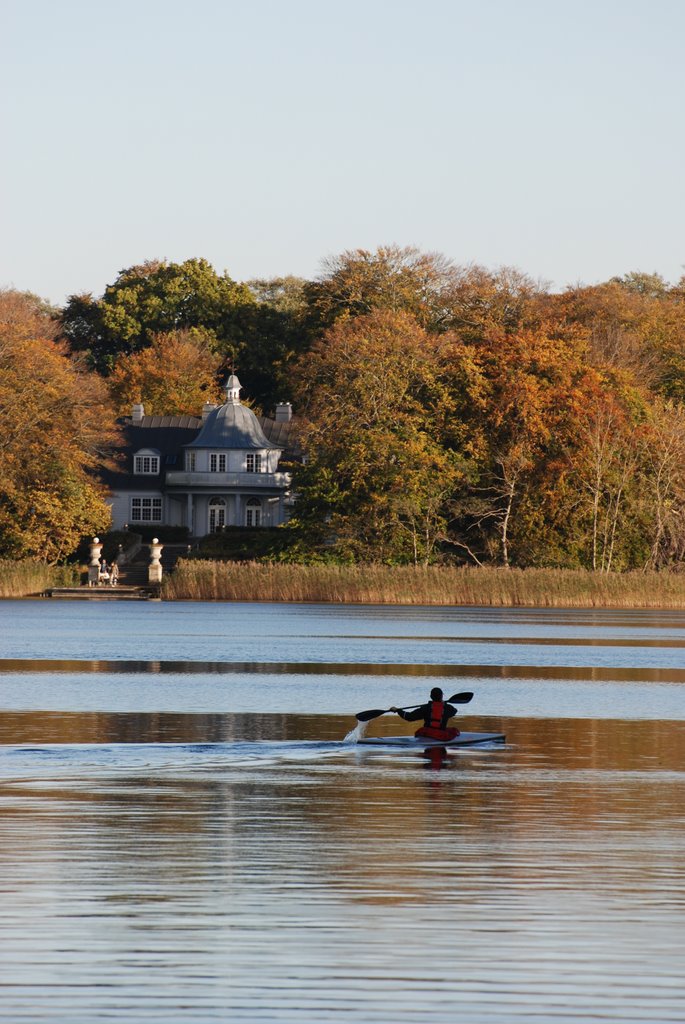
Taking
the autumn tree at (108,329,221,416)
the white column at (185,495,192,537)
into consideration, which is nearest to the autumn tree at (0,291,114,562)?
the white column at (185,495,192,537)

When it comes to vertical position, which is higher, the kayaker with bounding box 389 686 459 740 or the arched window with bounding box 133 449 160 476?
the arched window with bounding box 133 449 160 476

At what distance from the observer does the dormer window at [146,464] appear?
108 metres

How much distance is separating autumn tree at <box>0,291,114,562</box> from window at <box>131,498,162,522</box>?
21.6m

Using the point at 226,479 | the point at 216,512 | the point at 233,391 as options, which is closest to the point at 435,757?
the point at 226,479

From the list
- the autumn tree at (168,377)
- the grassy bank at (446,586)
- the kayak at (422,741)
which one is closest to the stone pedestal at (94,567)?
the grassy bank at (446,586)

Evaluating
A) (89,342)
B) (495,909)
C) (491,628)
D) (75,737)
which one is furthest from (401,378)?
(495,909)

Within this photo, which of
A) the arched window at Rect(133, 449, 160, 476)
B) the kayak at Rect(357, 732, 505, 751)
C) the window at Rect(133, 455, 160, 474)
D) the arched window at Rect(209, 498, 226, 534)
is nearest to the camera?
the kayak at Rect(357, 732, 505, 751)

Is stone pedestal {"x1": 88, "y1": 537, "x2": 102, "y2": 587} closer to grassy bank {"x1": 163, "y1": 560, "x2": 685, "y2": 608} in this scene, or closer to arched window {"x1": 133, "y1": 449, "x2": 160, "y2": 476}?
grassy bank {"x1": 163, "y1": 560, "x2": 685, "y2": 608}

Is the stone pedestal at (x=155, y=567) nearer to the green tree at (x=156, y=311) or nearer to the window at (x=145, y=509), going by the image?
the window at (x=145, y=509)

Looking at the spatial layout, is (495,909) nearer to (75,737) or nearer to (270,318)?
(75,737)

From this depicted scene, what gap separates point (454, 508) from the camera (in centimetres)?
8238

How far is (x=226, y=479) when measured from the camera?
106 m

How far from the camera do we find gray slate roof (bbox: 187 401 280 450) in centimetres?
10569

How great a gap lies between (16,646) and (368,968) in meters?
36.5
